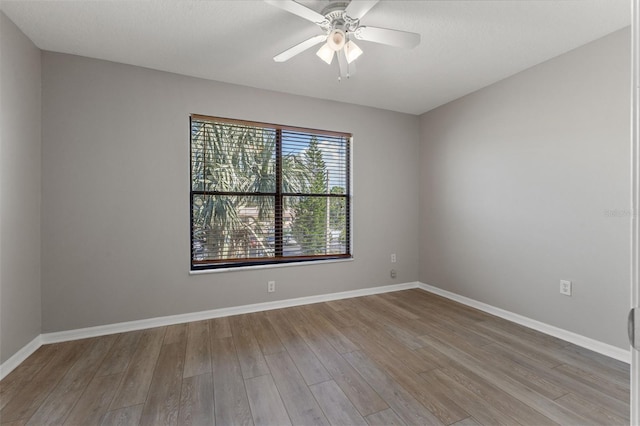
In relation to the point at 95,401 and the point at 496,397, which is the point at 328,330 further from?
the point at 95,401

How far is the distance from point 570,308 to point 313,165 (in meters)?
2.92

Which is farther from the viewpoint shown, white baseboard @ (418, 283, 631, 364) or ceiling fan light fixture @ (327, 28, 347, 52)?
white baseboard @ (418, 283, 631, 364)

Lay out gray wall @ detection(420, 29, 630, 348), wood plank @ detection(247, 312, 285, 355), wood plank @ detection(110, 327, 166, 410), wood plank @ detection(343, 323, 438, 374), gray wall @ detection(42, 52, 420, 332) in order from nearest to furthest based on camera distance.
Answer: wood plank @ detection(110, 327, 166, 410) < wood plank @ detection(343, 323, 438, 374) < gray wall @ detection(420, 29, 630, 348) < wood plank @ detection(247, 312, 285, 355) < gray wall @ detection(42, 52, 420, 332)

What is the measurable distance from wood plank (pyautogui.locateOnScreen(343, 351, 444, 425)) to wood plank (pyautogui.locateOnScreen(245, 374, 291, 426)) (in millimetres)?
612

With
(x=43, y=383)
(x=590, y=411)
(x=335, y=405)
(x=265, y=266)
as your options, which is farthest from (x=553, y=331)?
(x=43, y=383)

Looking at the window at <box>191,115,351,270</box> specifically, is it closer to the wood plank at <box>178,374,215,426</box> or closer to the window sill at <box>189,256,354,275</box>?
the window sill at <box>189,256,354,275</box>

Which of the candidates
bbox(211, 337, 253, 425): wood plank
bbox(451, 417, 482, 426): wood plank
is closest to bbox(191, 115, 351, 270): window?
bbox(211, 337, 253, 425): wood plank

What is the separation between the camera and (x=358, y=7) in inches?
67.0

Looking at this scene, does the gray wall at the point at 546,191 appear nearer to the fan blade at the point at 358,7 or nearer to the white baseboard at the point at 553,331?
the white baseboard at the point at 553,331

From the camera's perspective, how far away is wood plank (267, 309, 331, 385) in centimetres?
Answer: 199

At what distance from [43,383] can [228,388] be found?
4.13 feet

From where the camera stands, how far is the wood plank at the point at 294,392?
1.60 meters

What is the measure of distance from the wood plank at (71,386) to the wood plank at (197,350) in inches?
24.3

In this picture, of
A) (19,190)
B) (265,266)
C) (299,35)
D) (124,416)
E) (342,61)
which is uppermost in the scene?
(299,35)
